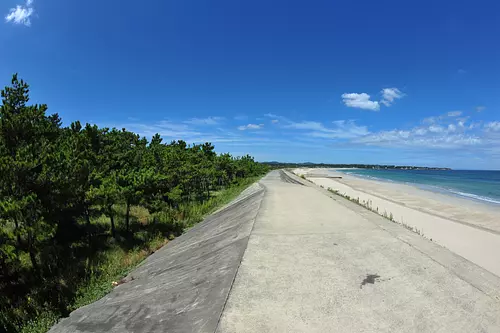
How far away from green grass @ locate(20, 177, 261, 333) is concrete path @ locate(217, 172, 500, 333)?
6190mm

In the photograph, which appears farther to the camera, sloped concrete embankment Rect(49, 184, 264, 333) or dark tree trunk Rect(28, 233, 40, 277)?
dark tree trunk Rect(28, 233, 40, 277)

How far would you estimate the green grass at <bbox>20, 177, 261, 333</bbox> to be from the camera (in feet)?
29.2

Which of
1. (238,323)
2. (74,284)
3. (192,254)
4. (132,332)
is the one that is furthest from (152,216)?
(238,323)

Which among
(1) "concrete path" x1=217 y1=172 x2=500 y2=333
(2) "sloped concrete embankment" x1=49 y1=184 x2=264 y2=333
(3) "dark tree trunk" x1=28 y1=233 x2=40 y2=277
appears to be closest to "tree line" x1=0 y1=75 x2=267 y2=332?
(3) "dark tree trunk" x1=28 y1=233 x2=40 y2=277

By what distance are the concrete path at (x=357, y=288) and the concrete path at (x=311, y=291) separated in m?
0.02

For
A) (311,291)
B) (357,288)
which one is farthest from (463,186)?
(311,291)

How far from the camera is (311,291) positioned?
5656 mm

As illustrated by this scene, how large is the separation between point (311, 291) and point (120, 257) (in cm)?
1225

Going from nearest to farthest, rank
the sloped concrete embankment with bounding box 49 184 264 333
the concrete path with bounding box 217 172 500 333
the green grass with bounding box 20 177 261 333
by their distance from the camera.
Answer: the concrete path with bounding box 217 172 500 333 → the sloped concrete embankment with bounding box 49 184 264 333 → the green grass with bounding box 20 177 261 333

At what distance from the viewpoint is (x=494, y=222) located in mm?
20172

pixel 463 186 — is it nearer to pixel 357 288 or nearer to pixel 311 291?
pixel 357 288

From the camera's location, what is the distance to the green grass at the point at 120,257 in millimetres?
8902

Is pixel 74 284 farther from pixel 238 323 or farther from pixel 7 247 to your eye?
pixel 238 323

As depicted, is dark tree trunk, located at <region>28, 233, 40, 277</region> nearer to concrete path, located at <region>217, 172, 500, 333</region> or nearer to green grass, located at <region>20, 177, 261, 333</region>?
green grass, located at <region>20, 177, 261, 333</region>
